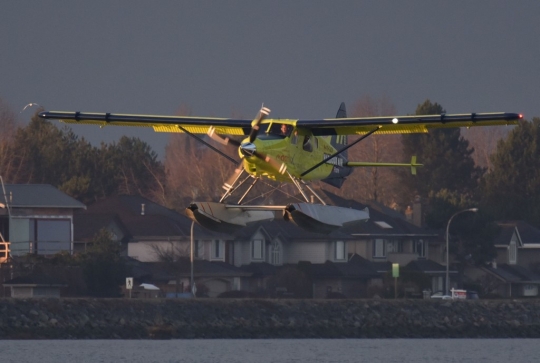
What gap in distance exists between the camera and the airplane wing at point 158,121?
30.6 meters

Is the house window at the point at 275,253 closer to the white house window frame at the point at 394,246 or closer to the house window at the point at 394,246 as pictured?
the white house window frame at the point at 394,246

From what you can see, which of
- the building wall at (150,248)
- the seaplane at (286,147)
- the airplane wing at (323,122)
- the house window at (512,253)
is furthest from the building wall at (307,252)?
the airplane wing at (323,122)

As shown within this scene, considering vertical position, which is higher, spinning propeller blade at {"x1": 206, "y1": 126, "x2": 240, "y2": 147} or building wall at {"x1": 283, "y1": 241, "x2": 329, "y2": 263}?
spinning propeller blade at {"x1": 206, "y1": 126, "x2": 240, "y2": 147}

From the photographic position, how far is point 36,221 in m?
55.0

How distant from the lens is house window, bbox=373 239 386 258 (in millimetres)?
68938

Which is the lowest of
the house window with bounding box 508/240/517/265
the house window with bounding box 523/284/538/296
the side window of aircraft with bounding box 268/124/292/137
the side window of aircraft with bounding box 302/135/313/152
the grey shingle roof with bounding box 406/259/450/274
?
the house window with bounding box 523/284/538/296

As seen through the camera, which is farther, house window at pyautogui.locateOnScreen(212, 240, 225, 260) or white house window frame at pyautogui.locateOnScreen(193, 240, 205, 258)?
house window at pyautogui.locateOnScreen(212, 240, 225, 260)

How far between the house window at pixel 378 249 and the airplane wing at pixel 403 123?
124ft

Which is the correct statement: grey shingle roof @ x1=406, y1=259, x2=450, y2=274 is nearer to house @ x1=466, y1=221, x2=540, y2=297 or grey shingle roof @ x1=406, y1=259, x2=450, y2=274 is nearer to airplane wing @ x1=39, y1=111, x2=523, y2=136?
house @ x1=466, y1=221, x2=540, y2=297

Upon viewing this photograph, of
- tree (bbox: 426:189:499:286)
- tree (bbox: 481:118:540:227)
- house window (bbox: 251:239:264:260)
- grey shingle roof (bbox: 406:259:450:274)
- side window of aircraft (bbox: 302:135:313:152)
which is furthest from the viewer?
tree (bbox: 481:118:540:227)

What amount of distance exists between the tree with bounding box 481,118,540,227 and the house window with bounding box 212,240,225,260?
1058 inches

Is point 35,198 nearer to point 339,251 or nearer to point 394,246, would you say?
point 339,251

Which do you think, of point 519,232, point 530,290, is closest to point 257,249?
point 530,290

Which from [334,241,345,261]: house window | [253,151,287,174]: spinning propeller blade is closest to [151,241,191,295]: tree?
[334,241,345,261]: house window
